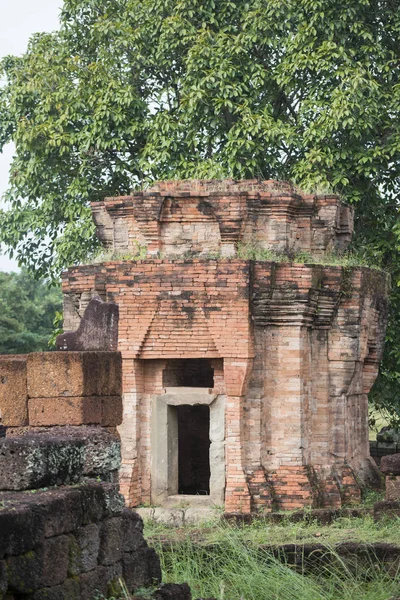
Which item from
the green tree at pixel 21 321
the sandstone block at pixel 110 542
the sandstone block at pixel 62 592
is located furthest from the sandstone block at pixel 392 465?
the green tree at pixel 21 321

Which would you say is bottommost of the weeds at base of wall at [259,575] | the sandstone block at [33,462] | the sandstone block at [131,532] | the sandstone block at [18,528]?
the weeds at base of wall at [259,575]

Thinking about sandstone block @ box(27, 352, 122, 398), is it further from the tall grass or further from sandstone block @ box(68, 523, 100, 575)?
sandstone block @ box(68, 523, 100, 575)

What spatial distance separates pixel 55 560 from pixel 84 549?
1.66ft

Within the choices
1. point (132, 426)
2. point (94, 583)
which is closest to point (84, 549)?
point (94, 583)

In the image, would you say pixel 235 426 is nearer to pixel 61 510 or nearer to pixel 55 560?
pixel 61 510

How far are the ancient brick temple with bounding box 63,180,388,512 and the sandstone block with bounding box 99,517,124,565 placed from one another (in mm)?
5857

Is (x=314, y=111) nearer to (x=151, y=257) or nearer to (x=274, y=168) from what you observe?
(x=274, y=168)

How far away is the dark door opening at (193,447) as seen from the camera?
16.6 m

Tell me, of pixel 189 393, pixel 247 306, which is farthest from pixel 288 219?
pixel 189 393

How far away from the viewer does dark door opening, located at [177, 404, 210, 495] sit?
16625 millimetres

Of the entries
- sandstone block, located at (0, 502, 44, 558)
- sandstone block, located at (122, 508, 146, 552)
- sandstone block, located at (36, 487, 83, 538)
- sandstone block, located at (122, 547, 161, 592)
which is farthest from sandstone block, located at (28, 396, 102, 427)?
sandstone block, located at (0, 502, 44, 558)

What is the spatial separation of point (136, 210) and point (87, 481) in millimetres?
7369

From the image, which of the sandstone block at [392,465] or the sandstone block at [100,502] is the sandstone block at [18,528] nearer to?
the sandstone block at [100,502]

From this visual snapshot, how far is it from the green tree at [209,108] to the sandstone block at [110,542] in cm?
1032
